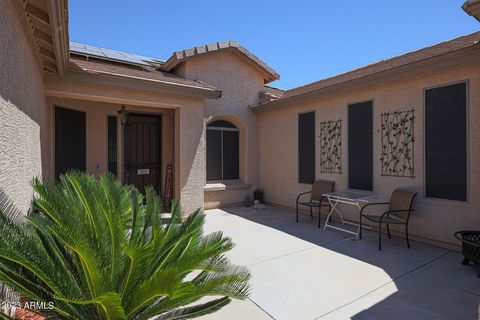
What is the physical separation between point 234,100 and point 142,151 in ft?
11.6

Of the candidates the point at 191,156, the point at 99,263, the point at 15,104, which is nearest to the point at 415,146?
the point at 191,156

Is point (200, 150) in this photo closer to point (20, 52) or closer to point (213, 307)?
point (20, 52)

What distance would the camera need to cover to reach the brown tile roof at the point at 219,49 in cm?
824

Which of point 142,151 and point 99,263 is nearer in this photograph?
point 99,263

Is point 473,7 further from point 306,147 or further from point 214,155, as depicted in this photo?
point 214,155

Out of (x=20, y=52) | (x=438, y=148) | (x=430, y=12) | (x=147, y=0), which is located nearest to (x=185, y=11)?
(x=147, y=0)

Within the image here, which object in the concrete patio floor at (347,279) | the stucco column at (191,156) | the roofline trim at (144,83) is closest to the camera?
the concrete patio floor at (347,279)

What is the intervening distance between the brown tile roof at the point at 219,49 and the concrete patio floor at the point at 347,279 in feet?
18.6

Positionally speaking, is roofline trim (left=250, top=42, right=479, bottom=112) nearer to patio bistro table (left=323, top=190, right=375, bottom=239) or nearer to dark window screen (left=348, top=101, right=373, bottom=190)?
dark window screen (left=348, top=101, right=373, bottom=190)

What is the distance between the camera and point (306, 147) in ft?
26.0

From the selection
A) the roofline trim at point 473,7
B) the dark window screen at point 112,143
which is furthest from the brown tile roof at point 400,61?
the dark window screen at point 112,143

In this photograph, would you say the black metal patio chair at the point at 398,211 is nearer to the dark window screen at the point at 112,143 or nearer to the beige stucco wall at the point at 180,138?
the beige stucco wall at the point at 180,138

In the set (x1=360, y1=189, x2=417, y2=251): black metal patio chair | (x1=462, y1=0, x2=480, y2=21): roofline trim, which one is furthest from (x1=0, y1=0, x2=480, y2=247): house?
(x1=360, y1=189, x2=417, y2=251): black metal patio chair

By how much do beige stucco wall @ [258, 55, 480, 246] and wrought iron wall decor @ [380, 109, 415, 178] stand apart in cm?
10
